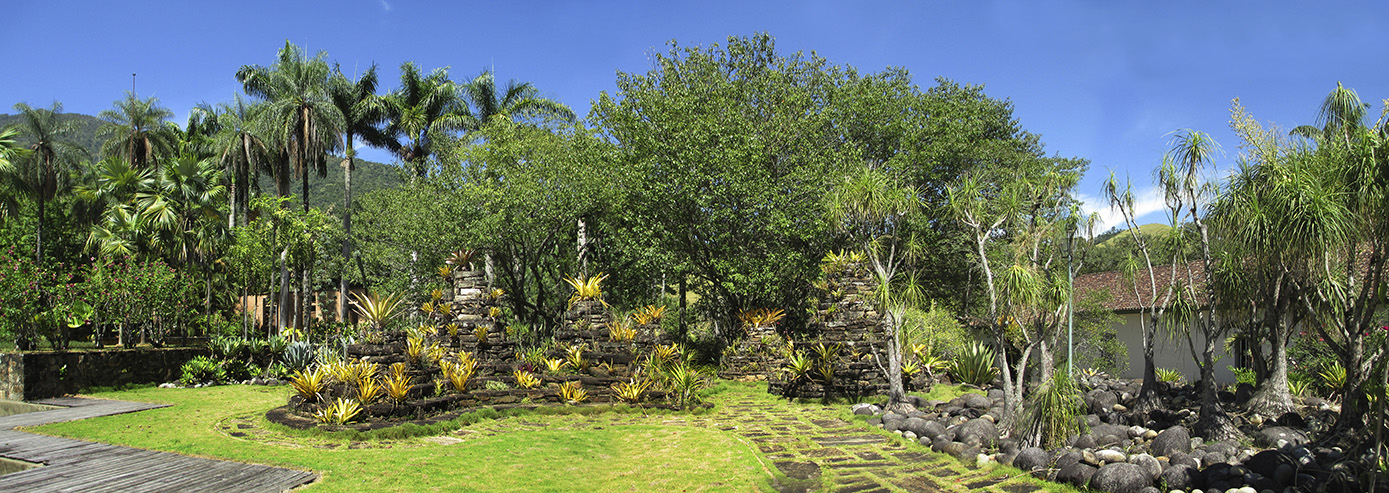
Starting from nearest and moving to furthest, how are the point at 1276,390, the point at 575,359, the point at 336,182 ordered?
the point at 1276,390
the point at 575,359
the point at 336,182

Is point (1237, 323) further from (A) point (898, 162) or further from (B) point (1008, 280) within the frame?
(A) point (898, 162)

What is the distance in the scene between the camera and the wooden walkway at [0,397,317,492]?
6363mm

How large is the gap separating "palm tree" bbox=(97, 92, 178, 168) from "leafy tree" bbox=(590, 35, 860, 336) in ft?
64.3

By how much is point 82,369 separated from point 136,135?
1908 cm

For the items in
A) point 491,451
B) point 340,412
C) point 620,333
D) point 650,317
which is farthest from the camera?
point 650,317

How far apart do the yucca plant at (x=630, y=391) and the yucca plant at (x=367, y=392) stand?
3.92 meters

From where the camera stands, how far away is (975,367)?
606 inches

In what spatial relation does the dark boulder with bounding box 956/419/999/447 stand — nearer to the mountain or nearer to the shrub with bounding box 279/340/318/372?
the shrub with bounding box 279/340/318/372

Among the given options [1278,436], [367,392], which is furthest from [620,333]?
[1278,436]

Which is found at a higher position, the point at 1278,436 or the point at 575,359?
the point at 575,359

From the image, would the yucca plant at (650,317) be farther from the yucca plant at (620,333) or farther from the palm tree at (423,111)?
the palm tree at (423,111)

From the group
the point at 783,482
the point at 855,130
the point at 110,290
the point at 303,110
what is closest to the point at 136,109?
the point at 303,110

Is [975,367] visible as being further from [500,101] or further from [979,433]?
[500,101]

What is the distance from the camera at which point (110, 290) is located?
1541 centimetres
